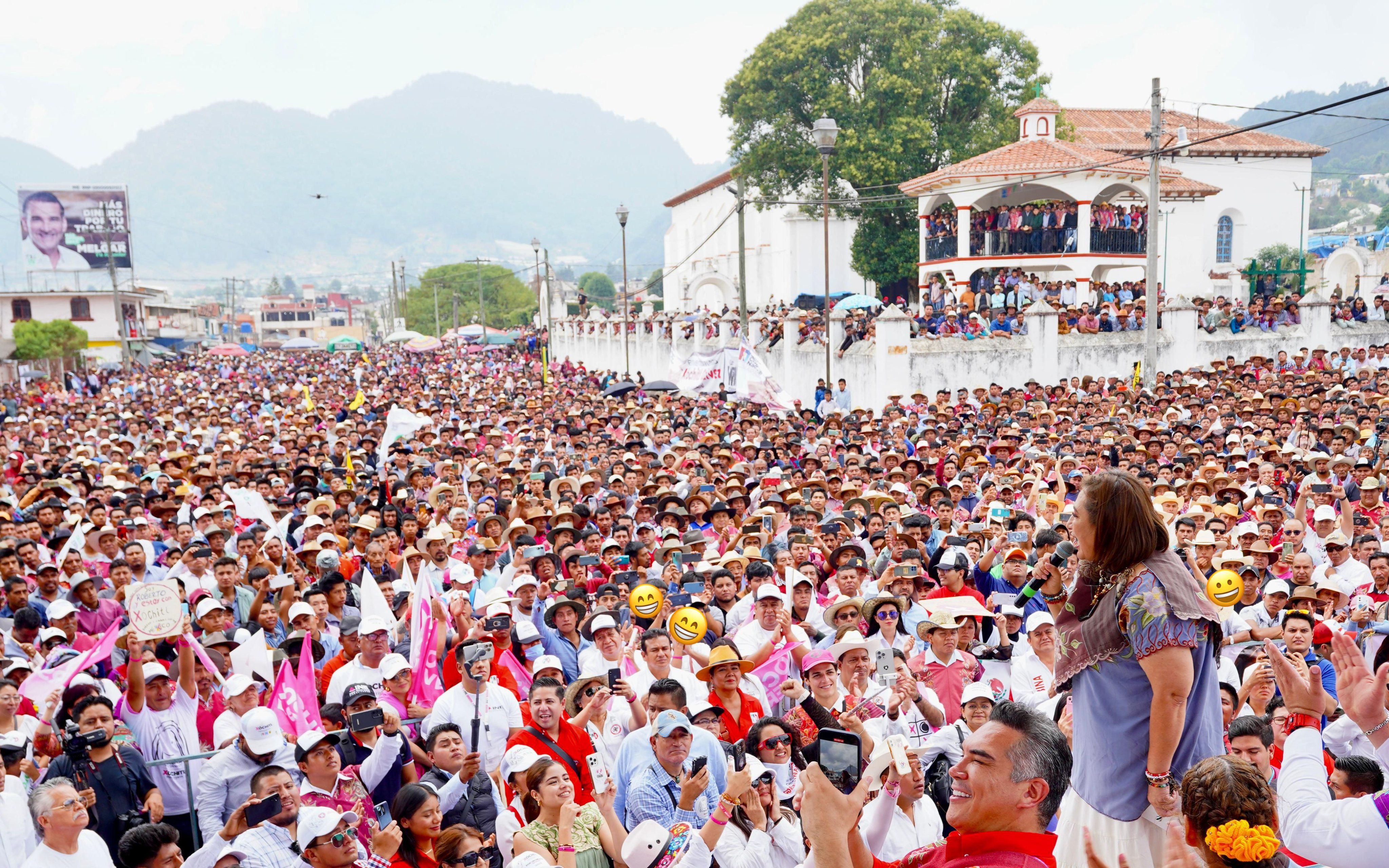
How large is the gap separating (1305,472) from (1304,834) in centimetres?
975

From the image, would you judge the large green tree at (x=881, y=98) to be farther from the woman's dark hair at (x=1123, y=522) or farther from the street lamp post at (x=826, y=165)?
the woman's dark hair at (x=1123, y=522)

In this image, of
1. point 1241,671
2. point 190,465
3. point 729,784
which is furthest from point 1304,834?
point 190,465

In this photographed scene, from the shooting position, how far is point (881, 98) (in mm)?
39094

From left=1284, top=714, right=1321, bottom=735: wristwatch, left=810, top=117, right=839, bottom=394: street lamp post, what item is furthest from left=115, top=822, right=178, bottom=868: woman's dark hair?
left=810, top=117, right=839, bottom=394: street lamp post

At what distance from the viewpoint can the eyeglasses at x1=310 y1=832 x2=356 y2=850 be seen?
14.6ft

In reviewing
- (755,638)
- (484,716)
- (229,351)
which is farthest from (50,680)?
(229,351)

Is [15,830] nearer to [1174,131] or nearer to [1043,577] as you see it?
[1043,577]

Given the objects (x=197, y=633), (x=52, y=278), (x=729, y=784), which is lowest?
(x=197, y=633)

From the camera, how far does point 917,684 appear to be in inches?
218

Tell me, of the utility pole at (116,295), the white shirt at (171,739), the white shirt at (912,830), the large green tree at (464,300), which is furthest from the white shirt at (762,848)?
the large green tree at (464,300)

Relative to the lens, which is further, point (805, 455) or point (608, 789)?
point (805, 455)

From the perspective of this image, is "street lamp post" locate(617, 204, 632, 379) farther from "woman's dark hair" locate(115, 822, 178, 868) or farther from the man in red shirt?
"woman's dark hair" locate(115, 822, 178, 868)

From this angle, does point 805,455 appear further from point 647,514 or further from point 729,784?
point 729,784

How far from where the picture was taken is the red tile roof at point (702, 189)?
5756 cm
